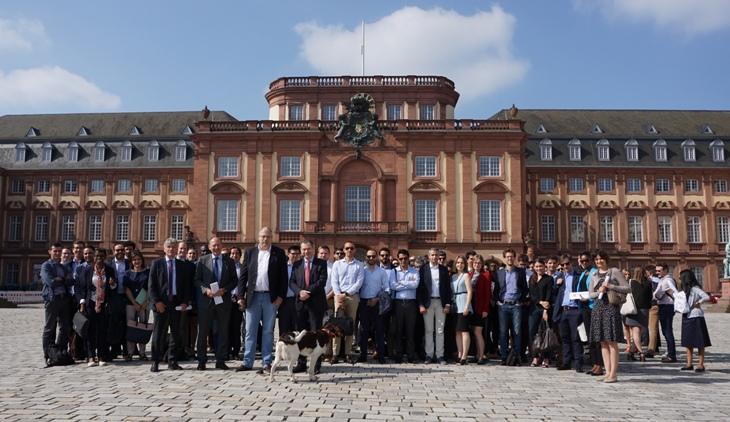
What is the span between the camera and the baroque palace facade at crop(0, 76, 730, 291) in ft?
130

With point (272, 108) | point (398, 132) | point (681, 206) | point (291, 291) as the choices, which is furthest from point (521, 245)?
point (291, 291)

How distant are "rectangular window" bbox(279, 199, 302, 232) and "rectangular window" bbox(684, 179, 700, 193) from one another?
94.1ft

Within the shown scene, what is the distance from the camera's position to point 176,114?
2190 inches

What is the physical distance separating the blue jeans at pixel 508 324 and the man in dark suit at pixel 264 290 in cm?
414

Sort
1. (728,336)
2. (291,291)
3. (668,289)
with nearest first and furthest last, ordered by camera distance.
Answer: (291,291)
(668,289)
(728,336)

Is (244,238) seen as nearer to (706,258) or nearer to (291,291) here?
(291,291)

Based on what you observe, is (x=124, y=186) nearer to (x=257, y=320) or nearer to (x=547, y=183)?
(x=547, y=183)

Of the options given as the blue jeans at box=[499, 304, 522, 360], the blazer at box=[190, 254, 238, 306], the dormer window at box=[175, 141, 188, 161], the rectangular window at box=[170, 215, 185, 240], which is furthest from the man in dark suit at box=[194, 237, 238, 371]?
the dormer window at box=[175, 141, 188, 161]

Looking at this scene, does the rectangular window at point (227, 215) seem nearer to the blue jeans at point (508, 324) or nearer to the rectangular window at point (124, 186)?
the rectangular window at point (124, 186)

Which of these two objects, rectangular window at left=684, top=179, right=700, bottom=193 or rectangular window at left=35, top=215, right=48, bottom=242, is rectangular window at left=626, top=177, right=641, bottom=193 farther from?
rectangular window at left=35, top=215, right=48, bottom=242

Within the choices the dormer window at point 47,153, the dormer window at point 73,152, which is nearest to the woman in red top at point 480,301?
the dormer window at point 73,152

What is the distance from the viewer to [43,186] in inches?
1981

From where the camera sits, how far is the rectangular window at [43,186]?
5019 centimetres

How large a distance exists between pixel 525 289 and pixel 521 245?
2779 cm
